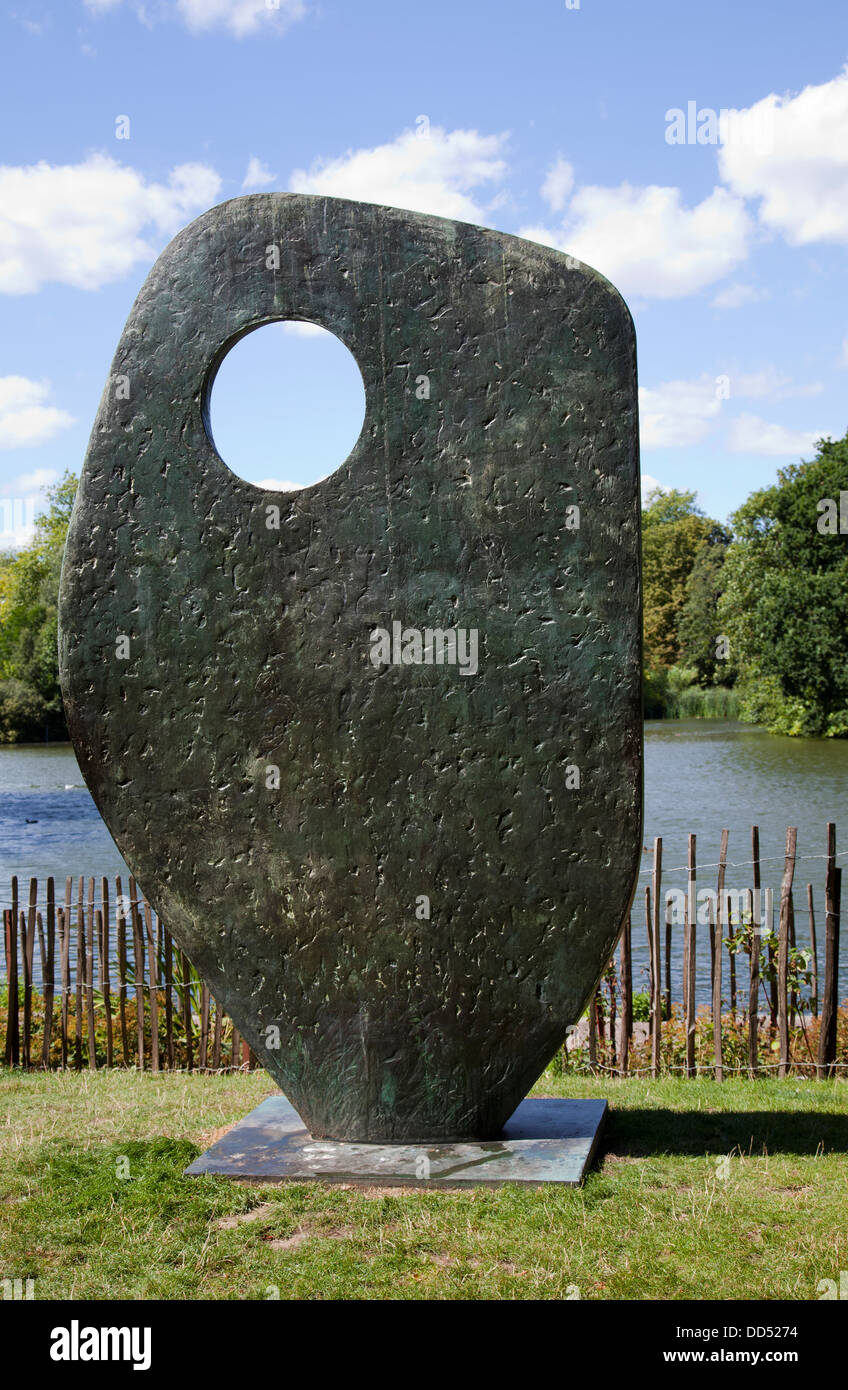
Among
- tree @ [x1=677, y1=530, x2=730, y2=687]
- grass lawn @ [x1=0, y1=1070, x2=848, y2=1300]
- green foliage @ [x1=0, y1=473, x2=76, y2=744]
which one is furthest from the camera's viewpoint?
tree @ [x1=677, y1=530, x2=730, y2=687]

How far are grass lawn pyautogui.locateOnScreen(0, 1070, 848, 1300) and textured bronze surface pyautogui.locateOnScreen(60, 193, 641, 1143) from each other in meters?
0.53

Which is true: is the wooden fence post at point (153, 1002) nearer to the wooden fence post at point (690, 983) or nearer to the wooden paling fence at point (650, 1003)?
the wooden paling fence at point (650, 1003)

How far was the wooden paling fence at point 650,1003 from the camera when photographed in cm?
649

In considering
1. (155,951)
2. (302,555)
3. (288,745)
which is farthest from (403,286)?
(155,951)

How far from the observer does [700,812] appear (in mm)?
19781

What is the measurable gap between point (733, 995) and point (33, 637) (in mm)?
34114

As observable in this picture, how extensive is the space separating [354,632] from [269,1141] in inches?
74.0

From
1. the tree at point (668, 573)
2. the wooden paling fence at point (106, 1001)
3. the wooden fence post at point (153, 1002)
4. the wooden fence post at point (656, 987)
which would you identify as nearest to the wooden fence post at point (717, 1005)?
the wooden fence post at point (656, 987)

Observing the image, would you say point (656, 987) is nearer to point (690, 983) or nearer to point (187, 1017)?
point (690, 983)

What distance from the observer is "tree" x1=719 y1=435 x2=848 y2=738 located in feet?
94.7

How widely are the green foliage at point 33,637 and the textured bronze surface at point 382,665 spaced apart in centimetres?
3185

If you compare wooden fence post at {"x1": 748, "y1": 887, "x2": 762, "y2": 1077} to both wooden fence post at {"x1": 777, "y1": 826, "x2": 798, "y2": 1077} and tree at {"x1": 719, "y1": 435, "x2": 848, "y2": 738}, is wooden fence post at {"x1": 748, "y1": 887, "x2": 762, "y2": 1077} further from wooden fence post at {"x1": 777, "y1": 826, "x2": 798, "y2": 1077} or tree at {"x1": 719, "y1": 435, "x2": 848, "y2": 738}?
tree at {"x1": 719, "y1": 435, "x2": 848, "y2": 738}

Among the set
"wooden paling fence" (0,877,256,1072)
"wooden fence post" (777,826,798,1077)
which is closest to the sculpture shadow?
"wooden fence post" (777,826,798,1077)

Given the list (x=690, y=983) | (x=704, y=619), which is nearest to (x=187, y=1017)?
(x=690, y=983)
